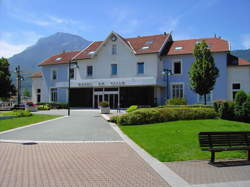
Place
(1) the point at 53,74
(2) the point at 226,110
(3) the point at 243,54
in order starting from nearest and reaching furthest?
1. (2) the point at 226,110
2. (1) the point at 53,74
3. (3) the point at 243,54

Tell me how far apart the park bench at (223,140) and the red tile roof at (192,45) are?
2344cm

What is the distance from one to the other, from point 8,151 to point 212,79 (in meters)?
19.0

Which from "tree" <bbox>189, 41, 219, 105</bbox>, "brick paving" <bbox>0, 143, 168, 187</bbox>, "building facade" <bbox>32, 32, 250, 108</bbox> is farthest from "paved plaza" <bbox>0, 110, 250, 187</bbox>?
"building facade" <bbox>32, 32, 250, 108</bbox>

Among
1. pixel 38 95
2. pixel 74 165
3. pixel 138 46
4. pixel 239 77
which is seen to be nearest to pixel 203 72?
pixel 239 77

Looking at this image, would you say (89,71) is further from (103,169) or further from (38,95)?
(103,169)

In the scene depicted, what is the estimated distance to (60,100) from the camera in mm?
37500

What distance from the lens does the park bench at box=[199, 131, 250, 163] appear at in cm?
655

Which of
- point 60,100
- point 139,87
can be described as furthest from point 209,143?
point 60,100

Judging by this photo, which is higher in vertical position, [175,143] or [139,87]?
[139,87]

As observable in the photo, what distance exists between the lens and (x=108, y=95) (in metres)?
32.5

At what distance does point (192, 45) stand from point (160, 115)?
19.0 meters

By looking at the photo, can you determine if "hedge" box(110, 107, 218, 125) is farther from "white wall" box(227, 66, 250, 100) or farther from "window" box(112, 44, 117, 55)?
"window" box(112, 44, 117, 55)

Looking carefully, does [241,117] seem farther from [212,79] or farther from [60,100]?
[60,100]

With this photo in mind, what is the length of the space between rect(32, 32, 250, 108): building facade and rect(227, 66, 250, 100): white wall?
58 cm
